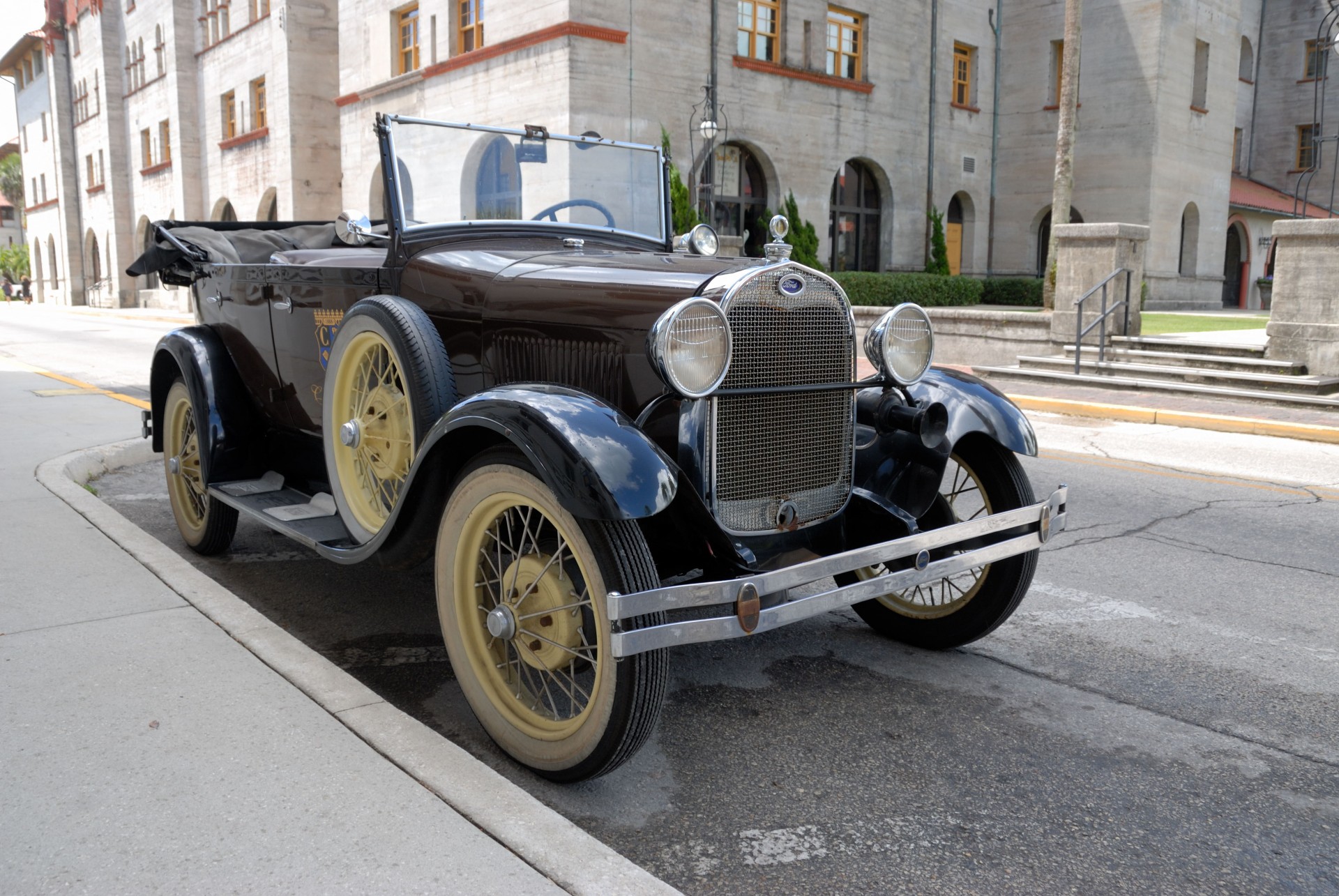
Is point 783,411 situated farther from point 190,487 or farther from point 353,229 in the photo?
point 190,487

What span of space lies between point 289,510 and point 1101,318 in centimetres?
1194

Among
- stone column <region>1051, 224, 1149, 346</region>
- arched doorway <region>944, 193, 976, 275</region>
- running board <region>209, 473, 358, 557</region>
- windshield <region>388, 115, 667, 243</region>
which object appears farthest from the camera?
arched doorway <region>944, 193, 976, 275</region>

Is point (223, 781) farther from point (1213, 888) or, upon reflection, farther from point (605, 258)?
point (1213, 888)

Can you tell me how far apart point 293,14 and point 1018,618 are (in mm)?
31367

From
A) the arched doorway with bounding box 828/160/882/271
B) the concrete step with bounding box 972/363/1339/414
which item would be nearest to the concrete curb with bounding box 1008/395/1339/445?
the concrete step with bounding box 972/363/1339/414

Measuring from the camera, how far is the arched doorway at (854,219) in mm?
26078

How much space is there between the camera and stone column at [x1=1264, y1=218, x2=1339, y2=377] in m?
11.8

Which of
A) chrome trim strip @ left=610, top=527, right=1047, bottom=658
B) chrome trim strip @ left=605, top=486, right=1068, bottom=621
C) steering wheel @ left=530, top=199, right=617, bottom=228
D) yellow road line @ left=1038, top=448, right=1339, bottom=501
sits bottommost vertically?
yellow road line @ left=1038, top=448, right=1339, bottom=501

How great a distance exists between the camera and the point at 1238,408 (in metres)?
11.0

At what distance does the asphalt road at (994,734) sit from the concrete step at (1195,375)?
7.13 meters

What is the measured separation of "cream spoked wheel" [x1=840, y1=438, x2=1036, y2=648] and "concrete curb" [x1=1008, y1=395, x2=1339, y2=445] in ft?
17.4

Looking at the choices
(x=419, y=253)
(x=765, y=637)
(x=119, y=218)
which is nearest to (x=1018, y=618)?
(x=765, y=637)

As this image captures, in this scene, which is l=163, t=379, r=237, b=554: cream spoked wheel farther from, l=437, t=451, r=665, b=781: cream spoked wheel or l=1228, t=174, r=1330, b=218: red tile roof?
l=1228, t=174, r=1330, b=218: red tile roof

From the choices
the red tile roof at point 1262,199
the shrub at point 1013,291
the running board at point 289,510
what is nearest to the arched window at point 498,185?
the running board at point 289,510
